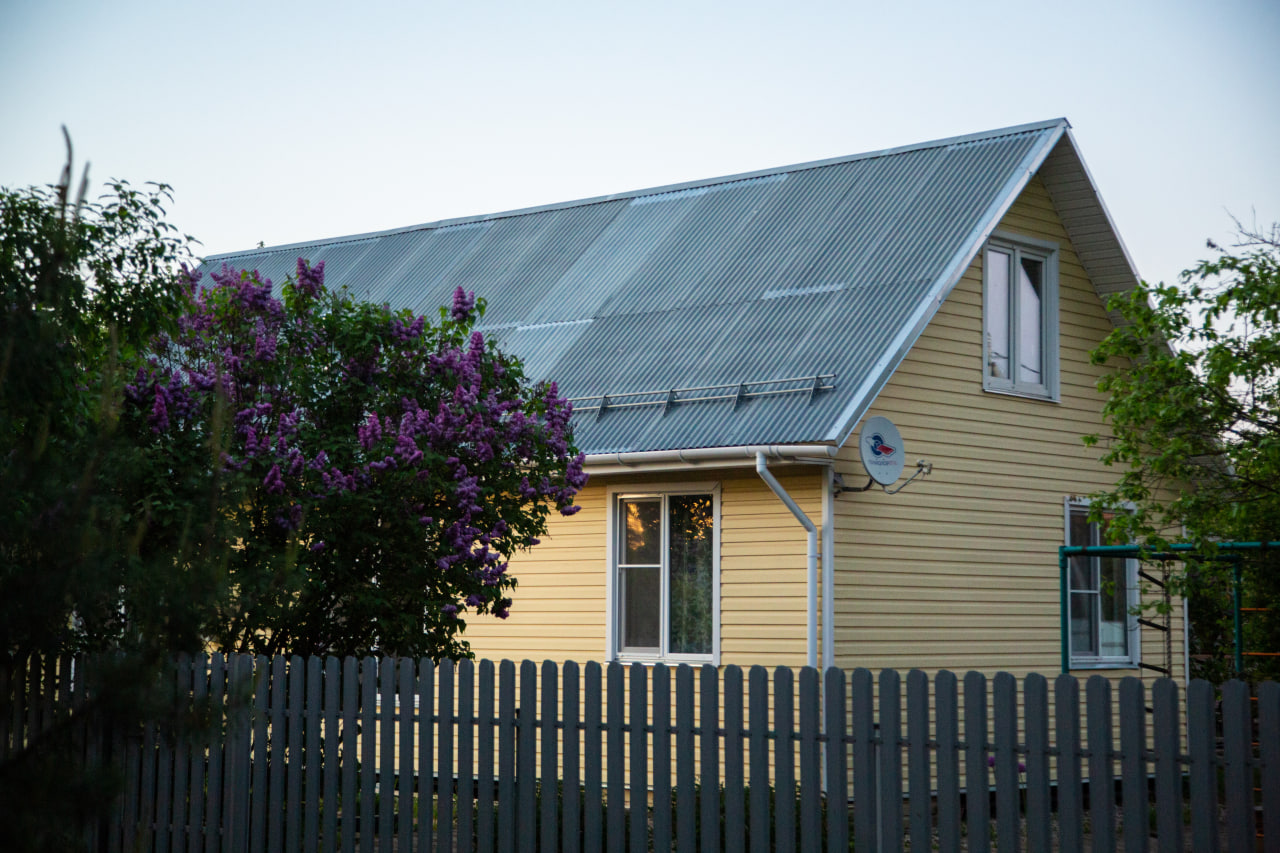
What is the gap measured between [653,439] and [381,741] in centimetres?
564

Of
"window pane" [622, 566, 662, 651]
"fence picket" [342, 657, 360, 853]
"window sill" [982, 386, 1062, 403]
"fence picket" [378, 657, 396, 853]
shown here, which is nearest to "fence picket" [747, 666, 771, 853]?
"fence picket" [378, 657, 396, 853]

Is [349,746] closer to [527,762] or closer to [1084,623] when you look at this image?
[527,762]

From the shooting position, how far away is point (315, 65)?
2050 centimetres

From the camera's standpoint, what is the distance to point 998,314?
1509cm

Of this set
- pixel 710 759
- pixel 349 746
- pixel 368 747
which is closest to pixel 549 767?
pixel 710 759

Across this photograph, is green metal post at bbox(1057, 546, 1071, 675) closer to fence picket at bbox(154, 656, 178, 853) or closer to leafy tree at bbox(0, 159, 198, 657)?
fence picket at bbox(154, 656, 178, 853)

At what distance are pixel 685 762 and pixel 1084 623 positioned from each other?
949cm

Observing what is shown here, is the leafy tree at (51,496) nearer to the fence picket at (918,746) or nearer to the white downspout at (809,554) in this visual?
the fence picket at (918,746)

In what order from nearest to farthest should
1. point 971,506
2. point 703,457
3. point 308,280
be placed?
point 308,280 < point 703,457 < point 971,506

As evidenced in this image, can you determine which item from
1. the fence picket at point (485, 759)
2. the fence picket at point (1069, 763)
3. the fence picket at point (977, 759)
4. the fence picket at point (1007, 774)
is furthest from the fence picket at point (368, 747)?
the fence picket at point (1069, 763)

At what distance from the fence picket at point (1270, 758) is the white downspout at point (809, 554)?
665cm

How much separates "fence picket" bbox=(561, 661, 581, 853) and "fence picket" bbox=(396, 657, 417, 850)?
3.31 feet

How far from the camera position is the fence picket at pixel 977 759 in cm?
654

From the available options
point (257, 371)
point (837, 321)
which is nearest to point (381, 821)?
point (257, 371)
